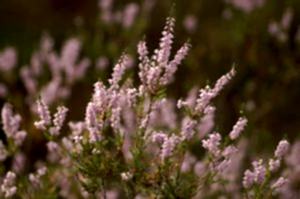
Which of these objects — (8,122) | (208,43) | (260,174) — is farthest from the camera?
(208,43)

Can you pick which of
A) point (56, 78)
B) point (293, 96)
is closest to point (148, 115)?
point (56, 78)

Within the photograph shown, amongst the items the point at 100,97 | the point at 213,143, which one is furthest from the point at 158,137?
the point at 100,97

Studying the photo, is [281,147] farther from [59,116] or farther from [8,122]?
[8,122]

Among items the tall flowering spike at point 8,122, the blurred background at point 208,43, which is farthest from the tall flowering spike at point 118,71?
the blurred background at point 208,43

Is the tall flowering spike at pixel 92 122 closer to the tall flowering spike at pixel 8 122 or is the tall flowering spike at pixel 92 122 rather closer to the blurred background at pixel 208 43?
the tall flowering spike at pixel 8 122

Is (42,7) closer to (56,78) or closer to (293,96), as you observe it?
(293,96)

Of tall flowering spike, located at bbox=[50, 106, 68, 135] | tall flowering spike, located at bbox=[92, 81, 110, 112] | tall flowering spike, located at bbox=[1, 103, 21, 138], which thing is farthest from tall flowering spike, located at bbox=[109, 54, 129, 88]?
tall flowering spike, located at bbox=[1, 103, 21, 138]
